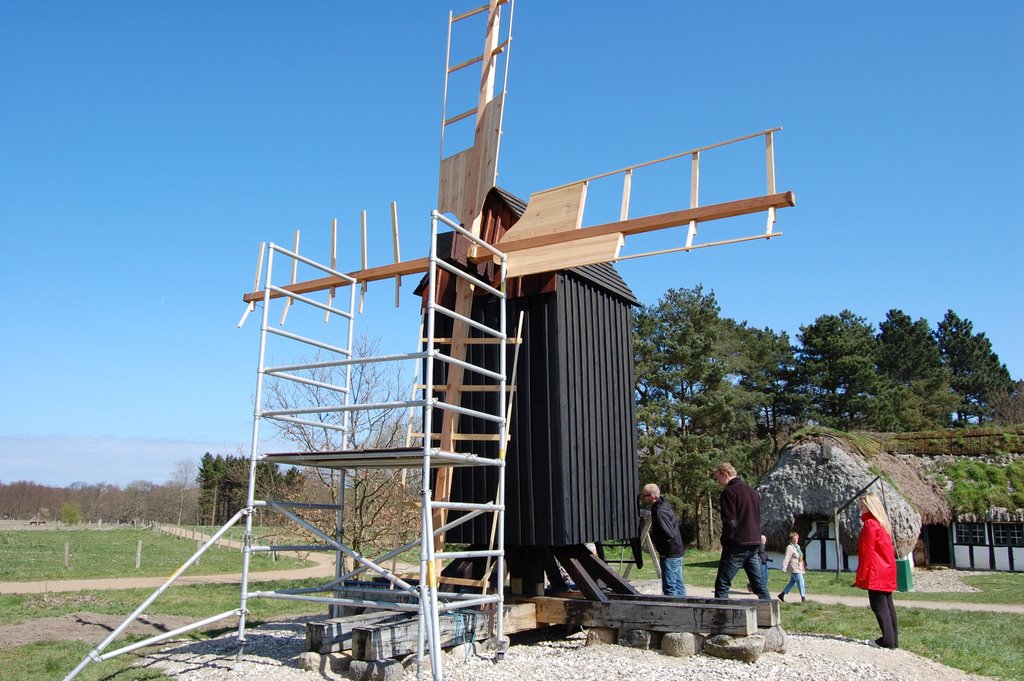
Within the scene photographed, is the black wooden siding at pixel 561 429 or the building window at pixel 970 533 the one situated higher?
the black wooden siding at pixel 561 429

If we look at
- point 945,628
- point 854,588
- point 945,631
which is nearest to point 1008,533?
point 854,588

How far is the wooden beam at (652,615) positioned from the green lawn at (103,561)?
18.5m

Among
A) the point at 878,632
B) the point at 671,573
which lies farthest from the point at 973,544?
the point at 671,573

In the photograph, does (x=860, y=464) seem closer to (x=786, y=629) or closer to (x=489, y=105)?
(x=786, y=629)

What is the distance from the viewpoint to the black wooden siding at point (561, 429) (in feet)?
29.9

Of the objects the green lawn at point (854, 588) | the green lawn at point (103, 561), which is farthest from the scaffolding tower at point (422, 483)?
the green lawn at point (103, 561)

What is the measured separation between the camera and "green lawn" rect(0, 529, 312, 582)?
77.5 ft

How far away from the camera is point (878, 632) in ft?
31.9

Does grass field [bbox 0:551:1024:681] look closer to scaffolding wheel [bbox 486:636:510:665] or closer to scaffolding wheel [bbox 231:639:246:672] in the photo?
scaffolding wheel [bbox 231:639:246:672]

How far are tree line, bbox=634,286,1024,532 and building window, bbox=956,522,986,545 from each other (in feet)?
42.4

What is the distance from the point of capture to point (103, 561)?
96.9 feet

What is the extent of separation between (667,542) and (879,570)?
239 centimetres

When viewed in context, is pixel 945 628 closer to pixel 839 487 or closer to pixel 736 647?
pixel 736 647

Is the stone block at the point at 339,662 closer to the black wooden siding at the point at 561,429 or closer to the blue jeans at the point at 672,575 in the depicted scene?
the black wooden siding at the point at 561,429
